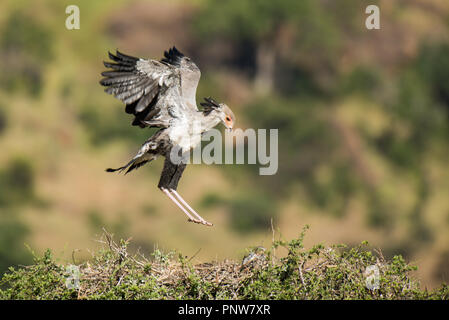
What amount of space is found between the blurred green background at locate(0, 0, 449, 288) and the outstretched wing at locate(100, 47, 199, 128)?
1812 centimetres

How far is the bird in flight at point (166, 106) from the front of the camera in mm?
9406

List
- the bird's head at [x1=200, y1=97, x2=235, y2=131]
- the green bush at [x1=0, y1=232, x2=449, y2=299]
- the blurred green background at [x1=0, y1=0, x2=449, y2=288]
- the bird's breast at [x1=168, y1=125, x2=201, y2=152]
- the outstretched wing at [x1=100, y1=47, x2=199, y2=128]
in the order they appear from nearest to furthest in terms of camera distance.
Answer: the green bush at [x1=0, y1=232, x2=449, y2=299]
the outstretched wing at [x1=100, y1=47, x2=199, y2=128]
the bird's breast at [x1=168, y1=125, x2=201, y2=152]
the bird's head at [x1=200, y1=97, x2=235, y2=131]
the blurred green background at [x1=0, y1=0, x2=449, y2=288]

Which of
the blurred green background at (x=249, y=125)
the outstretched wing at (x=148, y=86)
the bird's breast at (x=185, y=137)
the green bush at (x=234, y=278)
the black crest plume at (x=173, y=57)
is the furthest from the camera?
the blurred green background at (x=249, y=125)

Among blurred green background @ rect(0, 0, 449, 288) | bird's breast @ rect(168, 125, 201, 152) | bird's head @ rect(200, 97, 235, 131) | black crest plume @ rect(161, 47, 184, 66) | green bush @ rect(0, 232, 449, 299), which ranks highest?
blurred green background @ rect(0, 0, 449, 288)

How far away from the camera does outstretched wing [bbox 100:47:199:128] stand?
9.37 meters

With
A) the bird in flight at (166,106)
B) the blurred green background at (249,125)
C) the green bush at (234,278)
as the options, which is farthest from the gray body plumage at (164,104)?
the blurred green background at (249,125)

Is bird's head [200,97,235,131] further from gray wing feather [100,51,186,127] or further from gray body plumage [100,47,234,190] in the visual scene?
gray wing feather [100,51,186,127]

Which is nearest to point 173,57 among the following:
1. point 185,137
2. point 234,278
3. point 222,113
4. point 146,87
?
point 146,87

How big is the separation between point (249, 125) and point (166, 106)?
3556 centimetres

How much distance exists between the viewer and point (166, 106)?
977 centimetres

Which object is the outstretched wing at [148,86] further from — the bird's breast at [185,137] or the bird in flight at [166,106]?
the bird's breast at [185,137]

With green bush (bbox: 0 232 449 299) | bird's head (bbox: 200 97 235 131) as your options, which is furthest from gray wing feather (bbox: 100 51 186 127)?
green bush (bbox: 0 232 449 299)

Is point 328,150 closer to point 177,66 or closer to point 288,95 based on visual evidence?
point 288,95
